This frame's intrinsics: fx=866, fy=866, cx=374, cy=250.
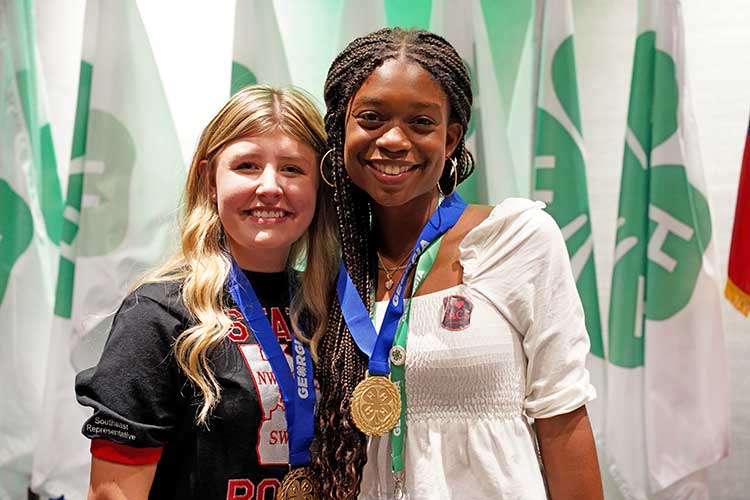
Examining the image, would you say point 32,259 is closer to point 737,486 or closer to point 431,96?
point 431,96

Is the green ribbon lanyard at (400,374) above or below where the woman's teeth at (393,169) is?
below

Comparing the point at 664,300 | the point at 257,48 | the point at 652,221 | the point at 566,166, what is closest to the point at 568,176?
the point at 566,166

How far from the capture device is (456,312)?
1.67 metres

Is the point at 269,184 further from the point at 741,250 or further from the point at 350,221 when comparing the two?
the point at 741,250

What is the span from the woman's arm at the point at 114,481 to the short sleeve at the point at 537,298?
745mm

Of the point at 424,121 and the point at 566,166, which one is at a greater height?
the point at 424,121

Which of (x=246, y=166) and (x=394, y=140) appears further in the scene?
(x=246, y=166)

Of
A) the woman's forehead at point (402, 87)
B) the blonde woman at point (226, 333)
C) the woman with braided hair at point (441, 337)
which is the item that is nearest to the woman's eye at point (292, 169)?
the blonde woman at point (226, 333)

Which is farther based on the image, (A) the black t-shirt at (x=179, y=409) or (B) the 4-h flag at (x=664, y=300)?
(B) the 4-h flag at (x=664, y=300)

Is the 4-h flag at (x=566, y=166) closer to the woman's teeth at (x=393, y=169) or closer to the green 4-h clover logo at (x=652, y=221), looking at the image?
the green 4-h clover logo at (x=652, y=221)

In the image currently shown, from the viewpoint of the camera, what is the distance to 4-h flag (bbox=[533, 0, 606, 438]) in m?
2.46

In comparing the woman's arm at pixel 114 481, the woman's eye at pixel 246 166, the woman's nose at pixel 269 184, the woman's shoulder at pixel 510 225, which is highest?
the woman's eye at pixel 246 166

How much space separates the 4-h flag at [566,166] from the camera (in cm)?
246

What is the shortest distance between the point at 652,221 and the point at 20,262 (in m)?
1.94
